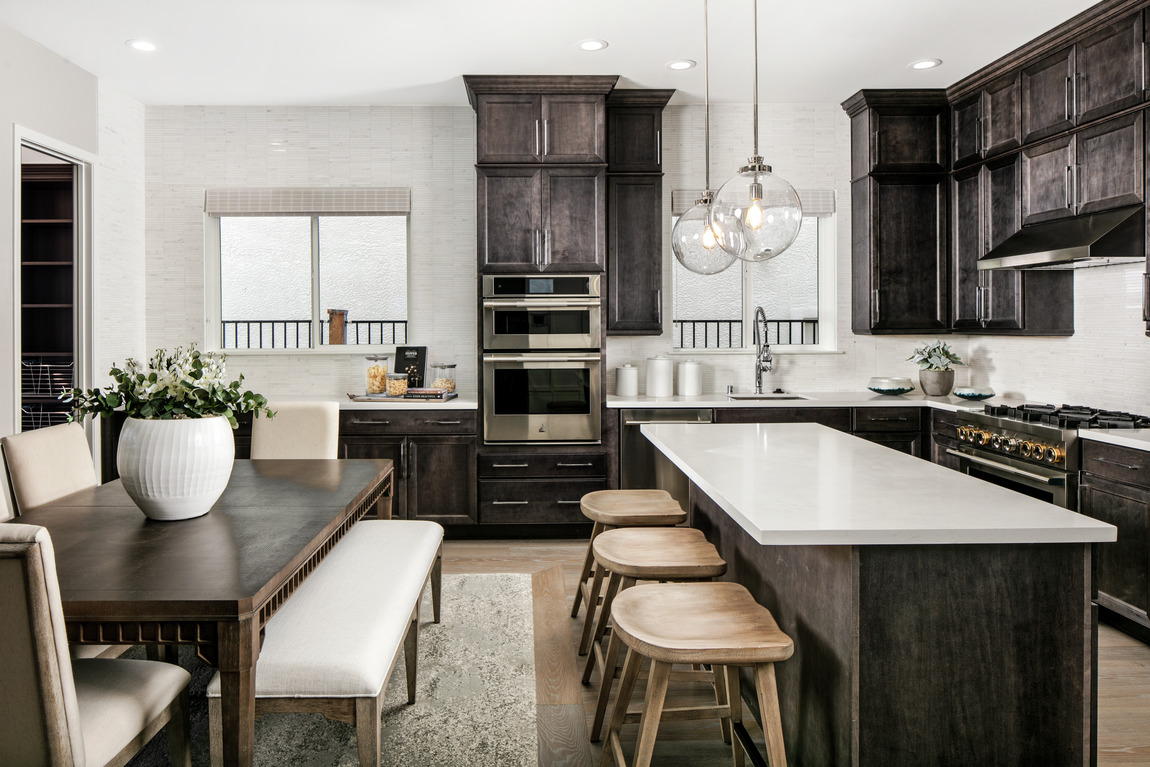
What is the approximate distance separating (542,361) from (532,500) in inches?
33.3

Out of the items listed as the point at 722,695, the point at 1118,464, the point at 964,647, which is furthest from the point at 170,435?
the point at 1118,464

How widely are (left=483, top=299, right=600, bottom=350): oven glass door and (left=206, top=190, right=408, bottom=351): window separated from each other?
894 millimetres

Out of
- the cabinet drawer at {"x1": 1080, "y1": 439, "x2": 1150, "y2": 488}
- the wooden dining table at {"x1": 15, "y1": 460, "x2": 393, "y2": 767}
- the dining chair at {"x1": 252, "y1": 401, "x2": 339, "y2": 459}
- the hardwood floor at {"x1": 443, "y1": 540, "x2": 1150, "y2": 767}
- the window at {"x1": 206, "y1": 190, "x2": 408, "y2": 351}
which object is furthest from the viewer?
the window at {"x1": 206, "y1": 190, "x2": 408, "y2": 351}

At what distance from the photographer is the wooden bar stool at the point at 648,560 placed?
1.99 m

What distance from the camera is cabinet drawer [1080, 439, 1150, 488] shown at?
109 inches

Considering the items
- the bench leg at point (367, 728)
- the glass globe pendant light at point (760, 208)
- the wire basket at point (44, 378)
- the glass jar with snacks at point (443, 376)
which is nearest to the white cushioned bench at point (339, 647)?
the bench leg at point (367, 728)

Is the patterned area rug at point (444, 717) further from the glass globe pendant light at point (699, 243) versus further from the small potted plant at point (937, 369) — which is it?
the small potted plant at point (937, 369)

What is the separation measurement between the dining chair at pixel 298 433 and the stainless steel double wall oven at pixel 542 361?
1.17m

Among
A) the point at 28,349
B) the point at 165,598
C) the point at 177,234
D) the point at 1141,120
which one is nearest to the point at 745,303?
the point at 1141,120

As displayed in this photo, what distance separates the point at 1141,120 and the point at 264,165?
485 cm

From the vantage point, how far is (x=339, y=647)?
167 cm

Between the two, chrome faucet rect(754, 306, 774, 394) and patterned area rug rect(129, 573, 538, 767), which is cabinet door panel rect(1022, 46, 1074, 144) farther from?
patterned area rug rect(129, 573, 538, 767)

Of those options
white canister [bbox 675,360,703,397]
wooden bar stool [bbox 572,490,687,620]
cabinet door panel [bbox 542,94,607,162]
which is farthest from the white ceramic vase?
white canister [bbox 675,360,703,397]

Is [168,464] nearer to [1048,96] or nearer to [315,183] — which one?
[315,183]
